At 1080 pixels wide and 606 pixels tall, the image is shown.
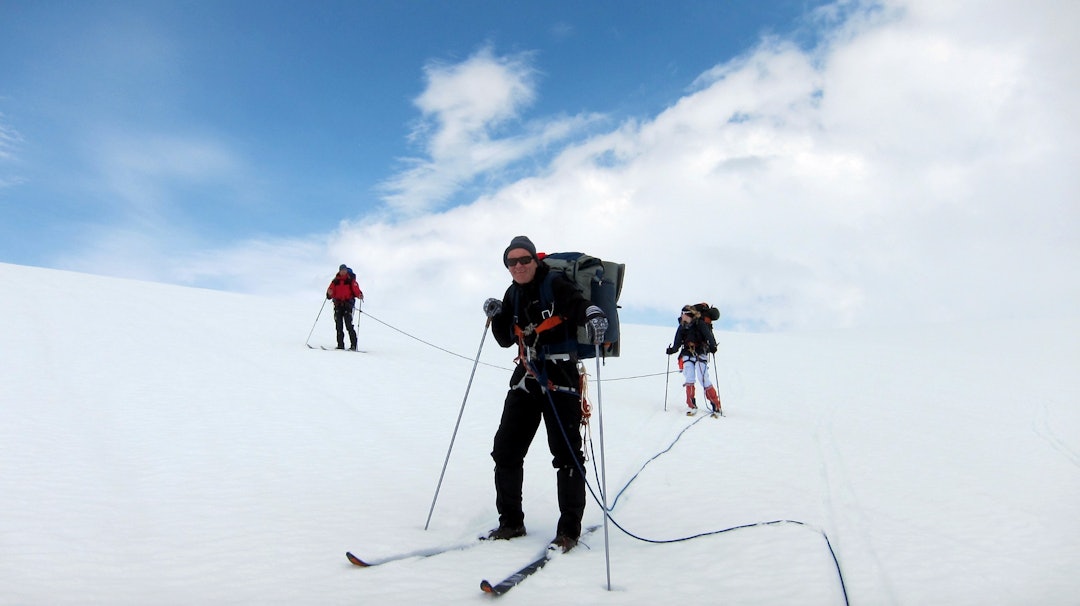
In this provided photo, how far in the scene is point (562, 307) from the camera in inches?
184

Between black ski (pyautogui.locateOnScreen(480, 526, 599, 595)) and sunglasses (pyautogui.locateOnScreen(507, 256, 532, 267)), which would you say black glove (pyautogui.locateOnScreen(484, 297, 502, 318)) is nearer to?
sunglasses (pyautogui.locateOnScreen(507, 256, 532, 267))

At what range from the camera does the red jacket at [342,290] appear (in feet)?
48.1

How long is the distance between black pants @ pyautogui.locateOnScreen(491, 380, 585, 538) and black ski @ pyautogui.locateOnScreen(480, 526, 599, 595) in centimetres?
39

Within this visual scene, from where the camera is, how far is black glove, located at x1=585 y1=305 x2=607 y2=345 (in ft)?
14.5

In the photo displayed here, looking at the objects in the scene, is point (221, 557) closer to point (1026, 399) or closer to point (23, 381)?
point (23, 381)

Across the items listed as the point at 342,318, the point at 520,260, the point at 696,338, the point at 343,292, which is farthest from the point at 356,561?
the point at 342,318

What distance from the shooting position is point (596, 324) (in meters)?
4.41

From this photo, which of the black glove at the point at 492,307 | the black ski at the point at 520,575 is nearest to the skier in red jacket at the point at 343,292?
the black glove at the point at 492,307

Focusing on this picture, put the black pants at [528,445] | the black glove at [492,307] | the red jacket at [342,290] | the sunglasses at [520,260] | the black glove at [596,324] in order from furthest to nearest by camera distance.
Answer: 1. the red jacket at [342,290]
2. the black glove at [492,307]
3. the sunglasses at [520,260]
4. the black pants at [528,445]
5. the black glove at [596,324]

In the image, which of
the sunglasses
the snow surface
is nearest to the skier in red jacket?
the snow surface

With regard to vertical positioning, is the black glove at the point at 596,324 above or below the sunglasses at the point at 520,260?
below

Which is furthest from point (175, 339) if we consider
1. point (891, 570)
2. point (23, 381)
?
point (891, 570)

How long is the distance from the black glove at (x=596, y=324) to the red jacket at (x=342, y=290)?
Answer: 11069mm

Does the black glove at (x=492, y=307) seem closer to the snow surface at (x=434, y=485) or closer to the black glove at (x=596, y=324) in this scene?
the snow surface at (x=434, y=485)
